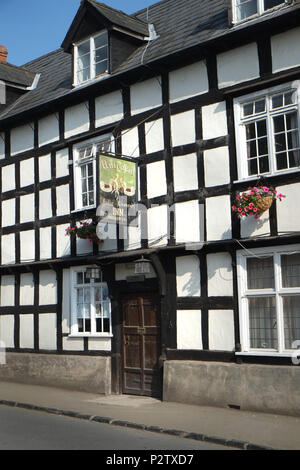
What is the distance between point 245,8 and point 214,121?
2330 millimetres

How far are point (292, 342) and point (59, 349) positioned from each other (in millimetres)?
6311

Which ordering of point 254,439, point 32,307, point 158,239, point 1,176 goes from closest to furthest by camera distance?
point 254,439 < point 158,239 < point 32,307 < point 1,176

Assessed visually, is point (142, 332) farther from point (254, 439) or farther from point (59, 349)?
point (254, 439)

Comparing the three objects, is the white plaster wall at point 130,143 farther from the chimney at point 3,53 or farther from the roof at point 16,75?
the chimney at point 3,53

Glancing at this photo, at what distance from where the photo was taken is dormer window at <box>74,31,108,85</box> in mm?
14070

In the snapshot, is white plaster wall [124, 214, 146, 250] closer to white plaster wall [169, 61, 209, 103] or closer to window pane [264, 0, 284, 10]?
white plaster wall [169, 61, 209, 103]

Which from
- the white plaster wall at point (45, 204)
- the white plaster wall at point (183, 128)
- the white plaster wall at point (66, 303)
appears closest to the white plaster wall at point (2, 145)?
the white plaster wall at point (45, 204)

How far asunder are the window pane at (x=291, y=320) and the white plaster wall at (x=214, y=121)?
3480 mm

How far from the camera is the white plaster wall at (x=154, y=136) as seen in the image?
12445mm

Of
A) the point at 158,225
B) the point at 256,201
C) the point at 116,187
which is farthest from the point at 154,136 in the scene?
the point at 256,201

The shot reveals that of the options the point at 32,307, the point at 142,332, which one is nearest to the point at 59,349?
the point at 32,307

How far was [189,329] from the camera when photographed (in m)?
11.6

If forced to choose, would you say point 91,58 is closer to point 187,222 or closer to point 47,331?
point 187,222

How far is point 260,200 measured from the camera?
1027cm
